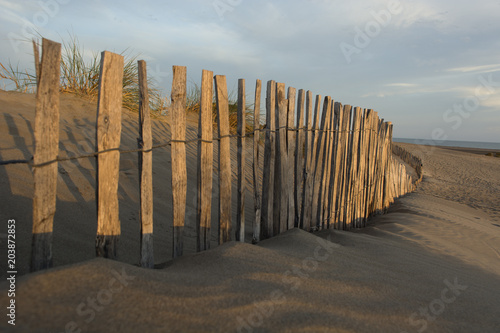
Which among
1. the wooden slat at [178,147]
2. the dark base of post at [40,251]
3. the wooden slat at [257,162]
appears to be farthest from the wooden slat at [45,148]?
the wooden slat at [257,162]

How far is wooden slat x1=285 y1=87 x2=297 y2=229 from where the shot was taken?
3.85 m

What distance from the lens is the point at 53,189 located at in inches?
77.5

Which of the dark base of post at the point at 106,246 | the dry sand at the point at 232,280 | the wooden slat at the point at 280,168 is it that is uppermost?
the wooden slat at the point at 280,168

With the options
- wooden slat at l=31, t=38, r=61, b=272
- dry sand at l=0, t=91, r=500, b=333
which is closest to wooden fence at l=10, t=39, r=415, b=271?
wooden slat at l=31, t=38, r=61, b=272

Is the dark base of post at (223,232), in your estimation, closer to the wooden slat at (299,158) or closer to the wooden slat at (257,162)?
the wooden slat at (257,162)

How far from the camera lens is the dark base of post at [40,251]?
1.95 m

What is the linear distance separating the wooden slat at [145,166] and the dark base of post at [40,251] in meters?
0.59

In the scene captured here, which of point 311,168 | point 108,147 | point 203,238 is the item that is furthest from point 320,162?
point 108,147

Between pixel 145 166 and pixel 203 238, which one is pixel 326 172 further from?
pixel 145 166

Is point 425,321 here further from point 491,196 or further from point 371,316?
point 491,196

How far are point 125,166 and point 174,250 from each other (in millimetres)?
2509

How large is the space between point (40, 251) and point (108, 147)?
2.21 ft

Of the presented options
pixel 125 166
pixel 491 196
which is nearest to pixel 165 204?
pixel 125 166

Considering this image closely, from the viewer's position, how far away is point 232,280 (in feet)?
6.82
